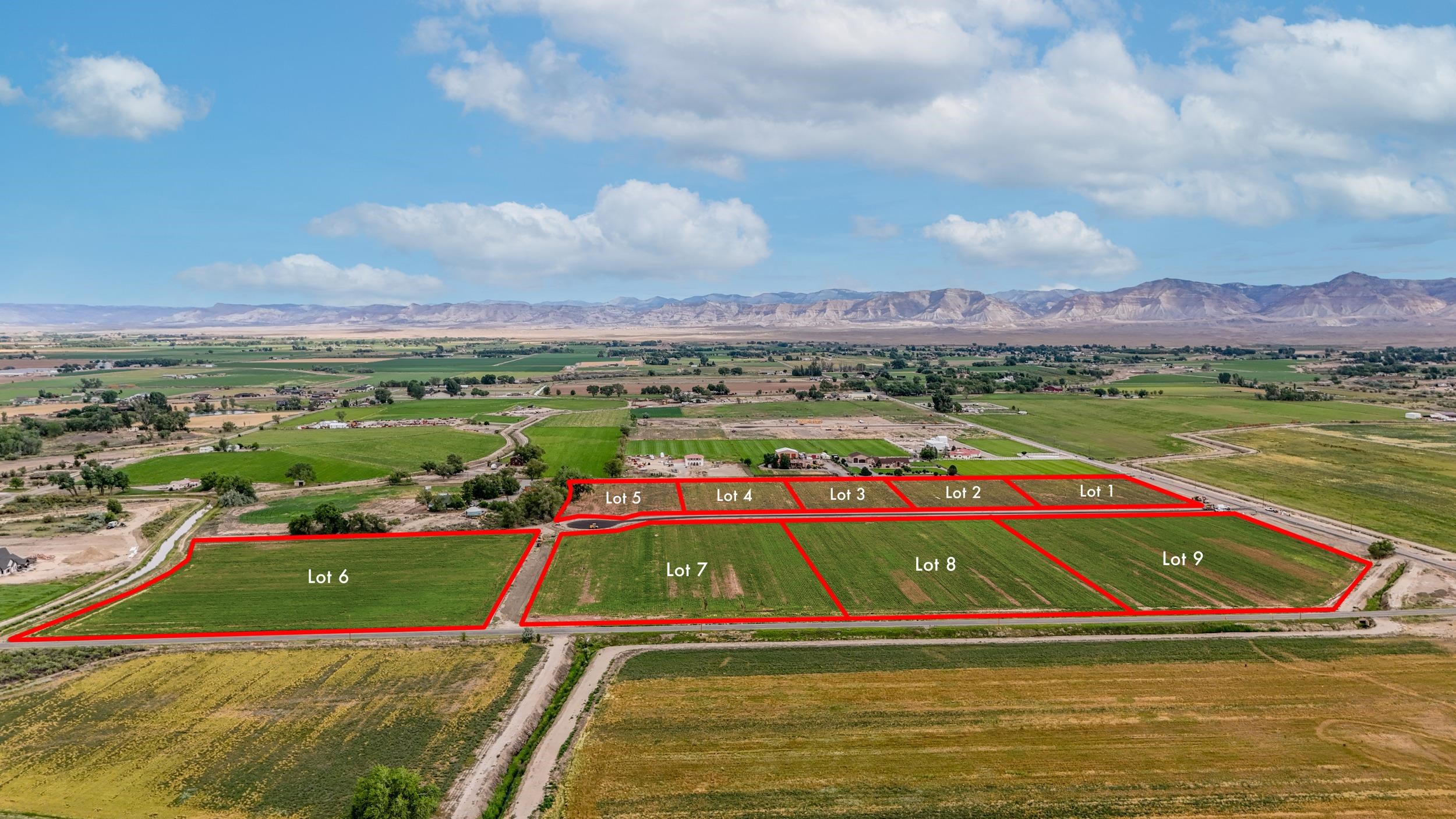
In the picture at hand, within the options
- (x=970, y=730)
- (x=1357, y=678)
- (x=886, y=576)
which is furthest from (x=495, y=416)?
(x=1357, y=678)

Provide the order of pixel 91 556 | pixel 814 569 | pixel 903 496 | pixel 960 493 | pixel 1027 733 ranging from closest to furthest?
pixel 1027 733
pixel 814 569
pixel 91 556
pixel 903 496
pixel 960 493

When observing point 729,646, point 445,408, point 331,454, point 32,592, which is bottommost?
point 729,646

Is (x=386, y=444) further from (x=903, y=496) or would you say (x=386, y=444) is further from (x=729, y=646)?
(x=729, y=646)

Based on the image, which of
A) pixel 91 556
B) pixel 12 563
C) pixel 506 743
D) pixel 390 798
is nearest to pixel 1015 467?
pixel 506 743

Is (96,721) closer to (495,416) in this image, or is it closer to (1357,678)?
(1357,678)

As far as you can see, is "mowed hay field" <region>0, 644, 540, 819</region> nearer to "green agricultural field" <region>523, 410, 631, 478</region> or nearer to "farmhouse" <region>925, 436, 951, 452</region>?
"green agricultural field" <region>523, 410, 631, 478</region>
